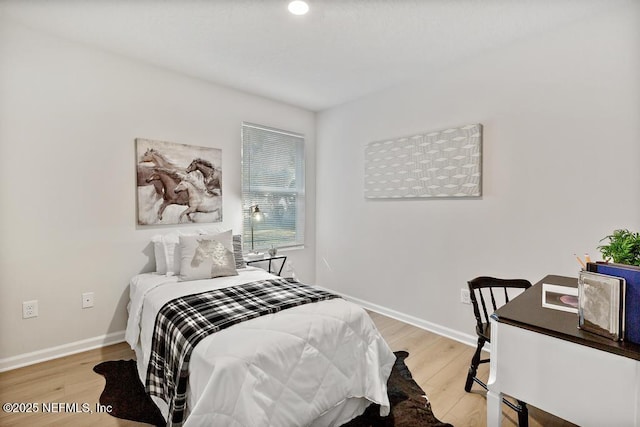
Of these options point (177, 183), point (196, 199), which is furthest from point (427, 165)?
point (177, 183)

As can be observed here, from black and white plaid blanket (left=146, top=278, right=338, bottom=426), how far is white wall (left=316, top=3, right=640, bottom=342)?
1434 mm

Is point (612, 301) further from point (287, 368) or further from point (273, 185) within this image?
point (273, 185)

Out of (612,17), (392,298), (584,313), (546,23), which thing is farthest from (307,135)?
(584,313)

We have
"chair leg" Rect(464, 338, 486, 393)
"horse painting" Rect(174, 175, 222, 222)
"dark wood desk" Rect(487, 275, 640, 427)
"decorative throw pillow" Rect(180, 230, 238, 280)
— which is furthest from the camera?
"horse painting" Rect(174, 175, 222, 222)

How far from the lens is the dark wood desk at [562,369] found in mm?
917

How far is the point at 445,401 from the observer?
193 cm

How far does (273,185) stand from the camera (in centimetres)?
381

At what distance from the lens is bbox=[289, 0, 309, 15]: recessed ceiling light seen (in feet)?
6.48

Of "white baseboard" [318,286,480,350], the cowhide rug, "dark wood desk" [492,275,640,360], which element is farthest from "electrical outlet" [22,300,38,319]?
"dark wood desk" [492,275,640,360]

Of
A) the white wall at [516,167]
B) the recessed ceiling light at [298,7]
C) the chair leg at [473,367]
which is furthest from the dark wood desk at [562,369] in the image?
the recessed ceiling light at [298,7]

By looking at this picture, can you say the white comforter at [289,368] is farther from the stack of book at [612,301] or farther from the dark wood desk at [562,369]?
the stack of book at [612,301]

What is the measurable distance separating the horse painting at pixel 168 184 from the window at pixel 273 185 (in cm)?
72

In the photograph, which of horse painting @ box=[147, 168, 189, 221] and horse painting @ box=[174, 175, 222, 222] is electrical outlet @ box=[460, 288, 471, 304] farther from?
horse painting @ box=[147, 168, 189, 221]

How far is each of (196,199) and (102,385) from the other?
66.6 inches
